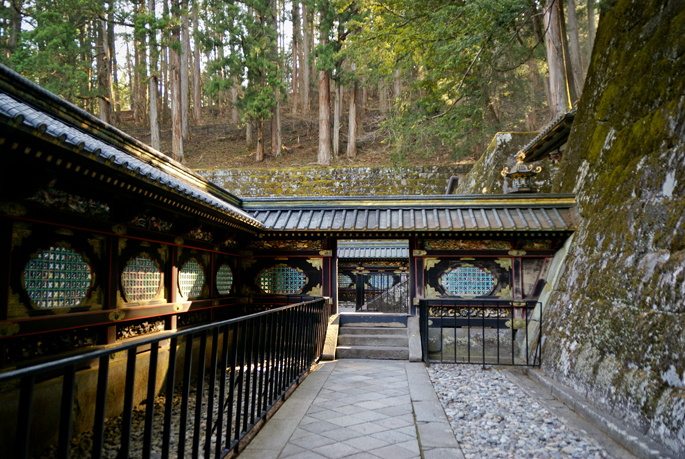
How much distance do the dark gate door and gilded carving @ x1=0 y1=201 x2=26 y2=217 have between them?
1103cm

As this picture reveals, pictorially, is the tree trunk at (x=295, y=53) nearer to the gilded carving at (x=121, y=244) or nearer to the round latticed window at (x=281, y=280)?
the round latticed window at (x=281, y=280)

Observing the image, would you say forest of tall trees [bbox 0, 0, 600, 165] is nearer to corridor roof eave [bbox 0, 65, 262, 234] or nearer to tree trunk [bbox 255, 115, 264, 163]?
tree trunk [bbox 255, 115, 264, 163]

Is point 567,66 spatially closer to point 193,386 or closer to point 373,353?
point 373,353

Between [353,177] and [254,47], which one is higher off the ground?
[254,47]

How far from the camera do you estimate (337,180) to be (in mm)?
17453

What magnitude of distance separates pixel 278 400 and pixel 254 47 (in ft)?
58.2

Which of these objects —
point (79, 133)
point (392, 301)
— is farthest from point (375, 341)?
point (79, 133)

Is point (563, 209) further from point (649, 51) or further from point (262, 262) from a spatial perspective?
point (262, 262)

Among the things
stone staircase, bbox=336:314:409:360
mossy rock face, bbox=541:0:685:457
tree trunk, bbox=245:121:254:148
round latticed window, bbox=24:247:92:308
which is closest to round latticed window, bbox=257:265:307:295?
stone staircase, bbox=336:314:409:360

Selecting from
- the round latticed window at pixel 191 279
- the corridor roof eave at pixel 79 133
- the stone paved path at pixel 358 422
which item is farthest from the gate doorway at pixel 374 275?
the stone paved path at pixel 358 422

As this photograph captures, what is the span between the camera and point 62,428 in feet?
5.51

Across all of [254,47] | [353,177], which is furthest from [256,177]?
[254,47]

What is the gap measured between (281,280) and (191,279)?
259cm

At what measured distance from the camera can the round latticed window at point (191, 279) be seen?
21.9 feet
